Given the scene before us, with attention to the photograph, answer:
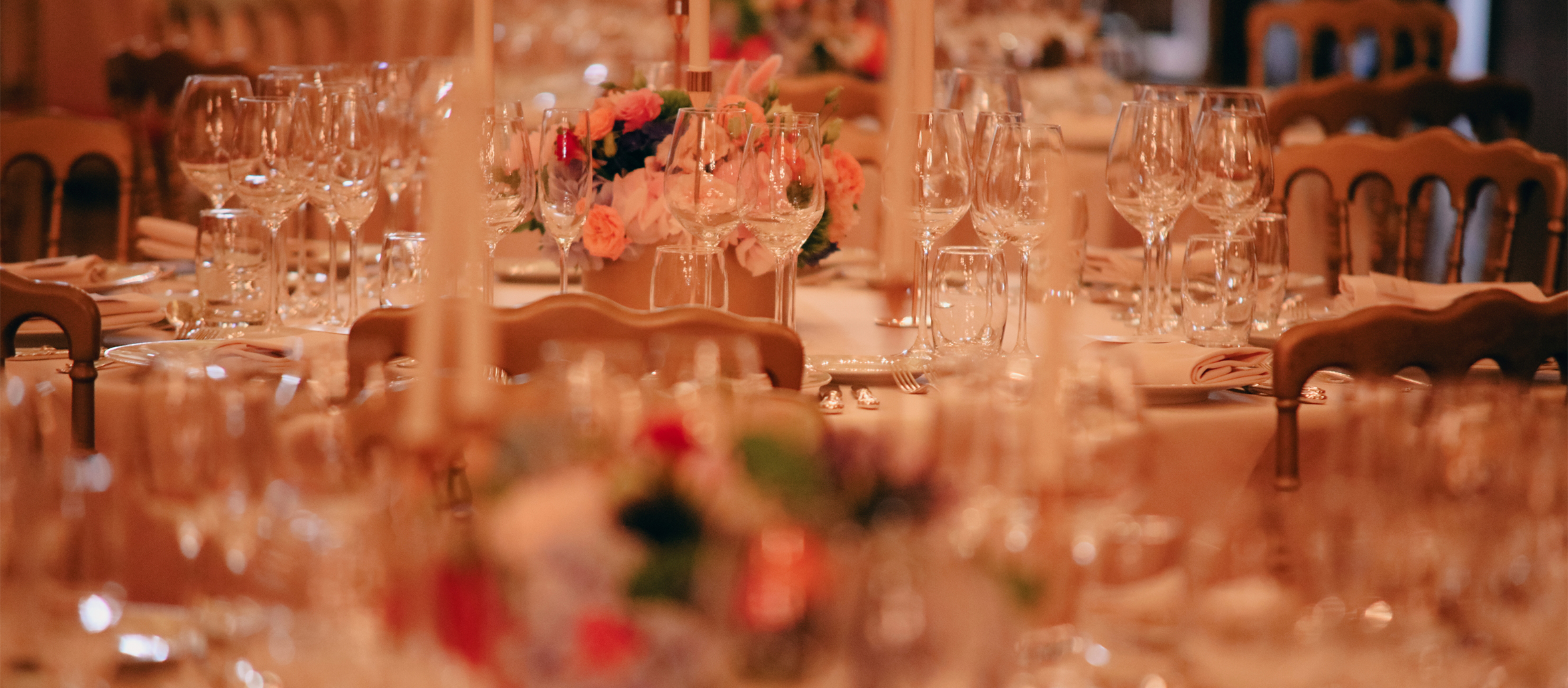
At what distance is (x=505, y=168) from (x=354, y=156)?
24 centimetres

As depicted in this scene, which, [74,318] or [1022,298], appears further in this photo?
[1022,298]

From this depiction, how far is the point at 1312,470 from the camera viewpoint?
1.64 metres

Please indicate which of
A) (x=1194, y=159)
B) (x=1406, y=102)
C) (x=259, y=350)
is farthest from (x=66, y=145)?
(x=1406, y=102)

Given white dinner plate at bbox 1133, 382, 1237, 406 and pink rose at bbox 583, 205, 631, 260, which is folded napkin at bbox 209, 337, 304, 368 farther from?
white dinner plate at bbox 1133, 382, 1237, 406

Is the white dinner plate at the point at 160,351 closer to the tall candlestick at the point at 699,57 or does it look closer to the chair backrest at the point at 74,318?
the chair backrest at the point at 74,318

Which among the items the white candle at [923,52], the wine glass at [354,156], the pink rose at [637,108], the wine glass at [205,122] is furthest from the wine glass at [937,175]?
the wine glass at [205,122]

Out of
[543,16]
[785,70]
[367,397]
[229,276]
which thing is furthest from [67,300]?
[543,16]

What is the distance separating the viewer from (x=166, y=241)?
2654 mm

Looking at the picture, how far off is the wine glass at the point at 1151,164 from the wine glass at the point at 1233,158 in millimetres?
21

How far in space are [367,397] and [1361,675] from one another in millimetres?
761

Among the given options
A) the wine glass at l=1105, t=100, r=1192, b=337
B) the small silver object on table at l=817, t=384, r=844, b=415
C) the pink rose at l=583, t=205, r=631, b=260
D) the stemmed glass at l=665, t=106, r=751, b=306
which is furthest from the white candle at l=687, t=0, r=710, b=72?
the wine glass at l=1105, t=100, r=1192, b=337

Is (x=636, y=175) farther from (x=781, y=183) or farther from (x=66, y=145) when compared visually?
(x=66, y=145)

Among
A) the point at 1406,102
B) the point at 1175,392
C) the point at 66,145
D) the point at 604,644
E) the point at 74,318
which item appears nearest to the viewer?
the point at 604,644

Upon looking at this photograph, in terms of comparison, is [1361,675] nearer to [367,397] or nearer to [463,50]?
[367,397]
